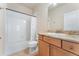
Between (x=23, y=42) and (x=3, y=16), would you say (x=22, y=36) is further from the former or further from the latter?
(x=3, y=16)

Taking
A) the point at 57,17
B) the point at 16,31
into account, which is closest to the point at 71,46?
the point at 57,17

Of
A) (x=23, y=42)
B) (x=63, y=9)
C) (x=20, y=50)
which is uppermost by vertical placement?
(x=63, y=9)

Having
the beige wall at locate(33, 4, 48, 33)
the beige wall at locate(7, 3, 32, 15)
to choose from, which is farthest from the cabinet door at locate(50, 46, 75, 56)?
the beige wall at locate(7, 3, 32, 15)

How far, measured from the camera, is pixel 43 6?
1.35m

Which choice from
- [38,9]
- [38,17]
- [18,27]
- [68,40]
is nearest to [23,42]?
[18,27]

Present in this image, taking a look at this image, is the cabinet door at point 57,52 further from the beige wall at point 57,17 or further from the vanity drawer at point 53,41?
the beige wall at point 57,17

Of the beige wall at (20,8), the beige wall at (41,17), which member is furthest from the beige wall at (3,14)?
the beige wall at (41,17)

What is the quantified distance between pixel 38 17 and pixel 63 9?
36 cm

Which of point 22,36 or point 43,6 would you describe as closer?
point 43,6

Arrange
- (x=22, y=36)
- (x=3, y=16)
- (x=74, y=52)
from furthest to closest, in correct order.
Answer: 1. (x=22, y=36)
2. (x=3, y=16)
3. (x=74, y=52)

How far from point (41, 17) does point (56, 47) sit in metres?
0.48

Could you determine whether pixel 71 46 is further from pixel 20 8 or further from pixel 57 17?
pixel 20 8

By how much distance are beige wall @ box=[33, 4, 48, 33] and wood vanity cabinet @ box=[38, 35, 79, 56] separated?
0.40 feet

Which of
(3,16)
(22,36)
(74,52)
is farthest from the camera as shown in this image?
(22,36)
